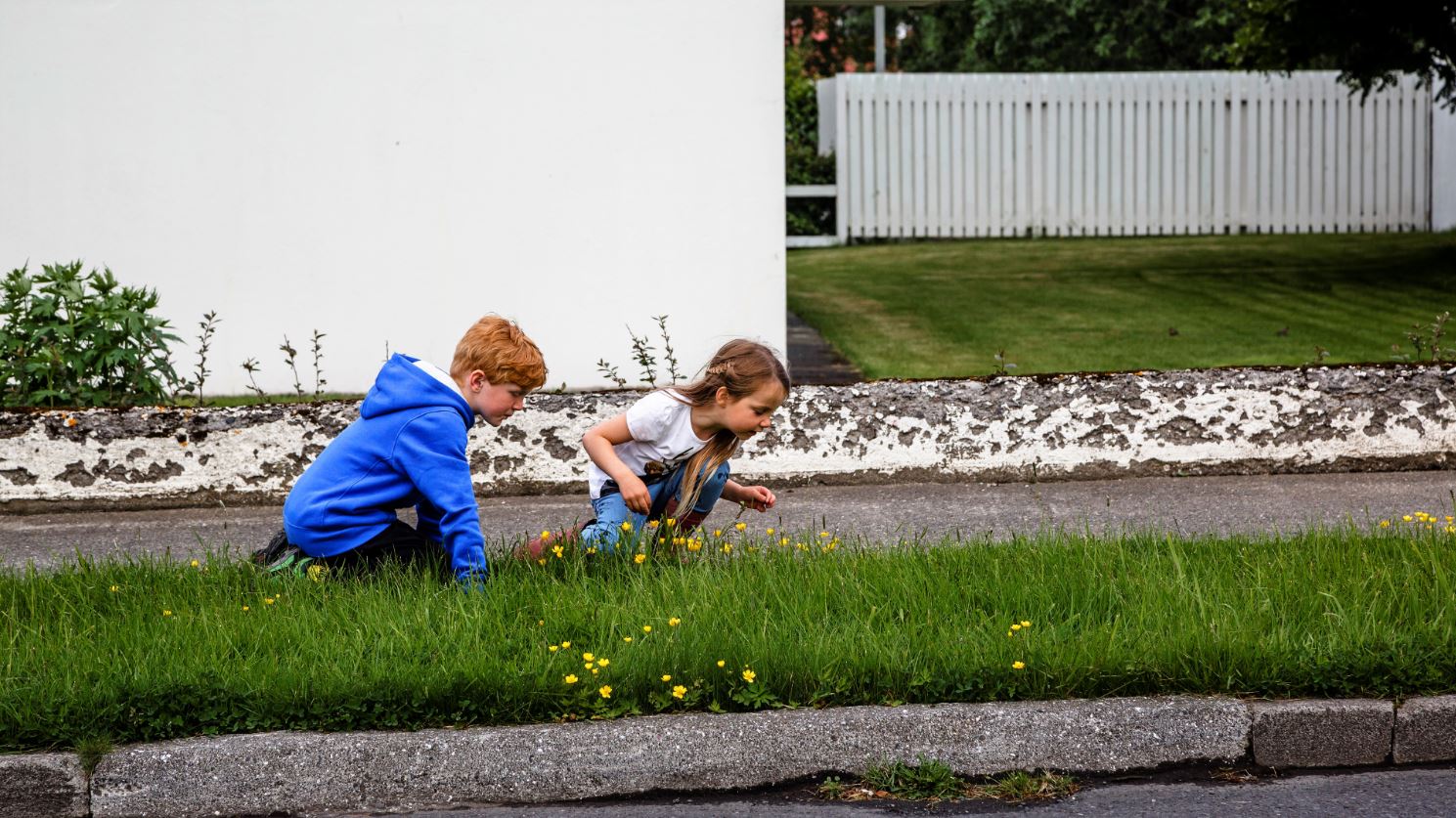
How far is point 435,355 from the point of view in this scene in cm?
805

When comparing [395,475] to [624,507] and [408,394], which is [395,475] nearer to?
[408,394]

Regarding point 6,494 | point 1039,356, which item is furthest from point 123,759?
point 1039,356

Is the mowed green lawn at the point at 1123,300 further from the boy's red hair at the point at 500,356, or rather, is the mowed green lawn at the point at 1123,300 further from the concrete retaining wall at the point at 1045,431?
the boy's red hair at the point at 500,356

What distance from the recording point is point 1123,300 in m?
11.2

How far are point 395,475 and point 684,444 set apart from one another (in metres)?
0.93

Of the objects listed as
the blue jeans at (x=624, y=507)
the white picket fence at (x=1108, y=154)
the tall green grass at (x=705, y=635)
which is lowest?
the tall green grass at (x=705, y=635)

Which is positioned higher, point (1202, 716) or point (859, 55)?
point (859, 55)

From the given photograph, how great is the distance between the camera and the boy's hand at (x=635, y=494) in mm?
4352

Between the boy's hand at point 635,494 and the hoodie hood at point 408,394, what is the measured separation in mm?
504

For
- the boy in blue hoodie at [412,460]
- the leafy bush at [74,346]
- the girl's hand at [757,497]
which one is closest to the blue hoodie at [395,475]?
the boy in blue hoodie at [412,460]

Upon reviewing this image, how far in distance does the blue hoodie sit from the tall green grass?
16 cm

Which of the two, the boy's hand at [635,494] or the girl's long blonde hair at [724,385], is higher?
the girl's long blonde hair at [724,385]

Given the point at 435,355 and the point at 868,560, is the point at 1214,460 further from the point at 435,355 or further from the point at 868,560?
the point at 435,355

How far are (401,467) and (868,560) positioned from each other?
4.66ft
